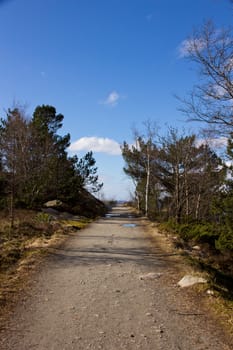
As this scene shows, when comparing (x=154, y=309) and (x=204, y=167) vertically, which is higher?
(x=204, y=167)

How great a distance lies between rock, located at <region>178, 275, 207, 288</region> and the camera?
22.8 feet

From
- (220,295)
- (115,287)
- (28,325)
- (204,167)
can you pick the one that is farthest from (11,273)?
(204,167)

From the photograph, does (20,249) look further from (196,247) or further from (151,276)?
(196,247)

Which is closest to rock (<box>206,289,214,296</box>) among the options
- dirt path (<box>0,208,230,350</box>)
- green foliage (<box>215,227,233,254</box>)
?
dirt path (<box>0,208,230,350</box>)

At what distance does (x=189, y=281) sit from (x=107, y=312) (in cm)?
235

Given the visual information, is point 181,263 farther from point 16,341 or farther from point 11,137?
point 11,137

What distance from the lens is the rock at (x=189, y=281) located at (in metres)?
6.95

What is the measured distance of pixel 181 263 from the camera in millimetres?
9164

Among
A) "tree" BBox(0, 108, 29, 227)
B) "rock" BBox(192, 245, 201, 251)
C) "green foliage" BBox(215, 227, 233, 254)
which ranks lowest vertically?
"rock" BBox(192, 245, 201, 251)

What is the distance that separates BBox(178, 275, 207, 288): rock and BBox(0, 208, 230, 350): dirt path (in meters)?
0.18

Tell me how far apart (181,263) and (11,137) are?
11.5 metres

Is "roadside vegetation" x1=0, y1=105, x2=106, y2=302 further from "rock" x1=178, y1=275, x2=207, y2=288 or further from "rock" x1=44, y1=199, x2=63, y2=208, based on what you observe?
"rock" x1=178, y1=275, x2=207, y2=288

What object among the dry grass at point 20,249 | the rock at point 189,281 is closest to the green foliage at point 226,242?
the rock at point 189,281

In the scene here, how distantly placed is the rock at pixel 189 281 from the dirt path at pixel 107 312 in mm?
182
